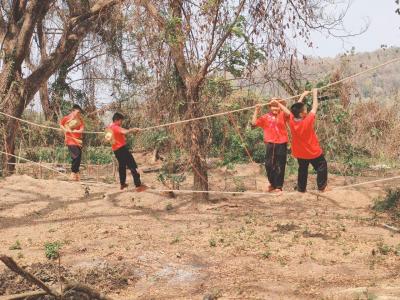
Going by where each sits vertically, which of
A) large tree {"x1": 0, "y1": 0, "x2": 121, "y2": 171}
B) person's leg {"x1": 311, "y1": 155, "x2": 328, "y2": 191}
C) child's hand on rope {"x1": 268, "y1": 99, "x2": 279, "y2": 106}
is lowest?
person's leg {"x1": 311, "y1": 155, "x2": 328, "y2": 191}

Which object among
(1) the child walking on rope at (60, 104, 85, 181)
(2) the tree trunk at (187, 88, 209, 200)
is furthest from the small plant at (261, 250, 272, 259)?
(1) the child walking on rope at (60, 104, 85, 181)

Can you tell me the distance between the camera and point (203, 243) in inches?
293

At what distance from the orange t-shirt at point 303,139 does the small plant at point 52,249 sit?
10.5 ft

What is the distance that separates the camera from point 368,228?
26.7 ft

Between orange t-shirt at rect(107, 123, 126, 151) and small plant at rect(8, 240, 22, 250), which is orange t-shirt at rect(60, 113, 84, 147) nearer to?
orange t-shirt at rect(107, 123, 126, 151)

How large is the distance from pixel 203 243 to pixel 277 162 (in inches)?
56.6

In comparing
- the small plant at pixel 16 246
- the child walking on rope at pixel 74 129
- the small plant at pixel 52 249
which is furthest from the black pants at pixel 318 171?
the child walking on rope at pixel 74 129

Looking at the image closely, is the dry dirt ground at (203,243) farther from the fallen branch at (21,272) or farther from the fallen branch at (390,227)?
the fallen branch at (21,272)

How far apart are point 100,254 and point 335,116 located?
7490mm

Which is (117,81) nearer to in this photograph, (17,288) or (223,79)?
(223,79)

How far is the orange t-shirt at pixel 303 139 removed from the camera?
6797mm

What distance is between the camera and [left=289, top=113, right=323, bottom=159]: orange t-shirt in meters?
6.80

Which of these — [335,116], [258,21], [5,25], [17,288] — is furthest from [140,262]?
[5,25]

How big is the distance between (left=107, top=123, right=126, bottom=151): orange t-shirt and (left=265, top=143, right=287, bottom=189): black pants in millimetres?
2173
